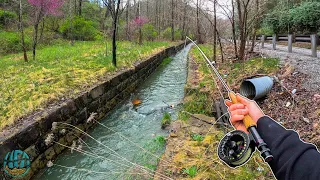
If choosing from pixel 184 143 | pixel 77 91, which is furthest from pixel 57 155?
pixel 184 143

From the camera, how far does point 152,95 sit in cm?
923

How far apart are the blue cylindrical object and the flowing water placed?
1982 millimetres

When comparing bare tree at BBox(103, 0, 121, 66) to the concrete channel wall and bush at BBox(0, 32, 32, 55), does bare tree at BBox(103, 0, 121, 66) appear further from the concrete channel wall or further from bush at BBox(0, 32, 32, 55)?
bush at BBox(0, 32, 32, 55)

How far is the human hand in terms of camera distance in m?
1.42

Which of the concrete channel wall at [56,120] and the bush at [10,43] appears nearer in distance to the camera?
the concrete channel wall at [56,120]

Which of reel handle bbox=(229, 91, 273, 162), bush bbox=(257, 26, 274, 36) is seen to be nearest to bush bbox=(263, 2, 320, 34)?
bush bbox=(257, 26, 274, 36)

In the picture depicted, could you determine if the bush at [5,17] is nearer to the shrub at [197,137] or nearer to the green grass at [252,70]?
the green grass at [252,70]

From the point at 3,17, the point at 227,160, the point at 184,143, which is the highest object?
the point at 3,17

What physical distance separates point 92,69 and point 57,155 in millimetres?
4224

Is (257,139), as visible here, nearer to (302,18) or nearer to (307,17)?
(307,17)

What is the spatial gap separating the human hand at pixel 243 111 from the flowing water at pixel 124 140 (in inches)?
84.3

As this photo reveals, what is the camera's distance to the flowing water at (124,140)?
438cm

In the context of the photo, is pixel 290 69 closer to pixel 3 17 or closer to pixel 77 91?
pixel 77 91

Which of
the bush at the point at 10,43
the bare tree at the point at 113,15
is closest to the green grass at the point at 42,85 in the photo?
the bare tree at the point at 113,15
